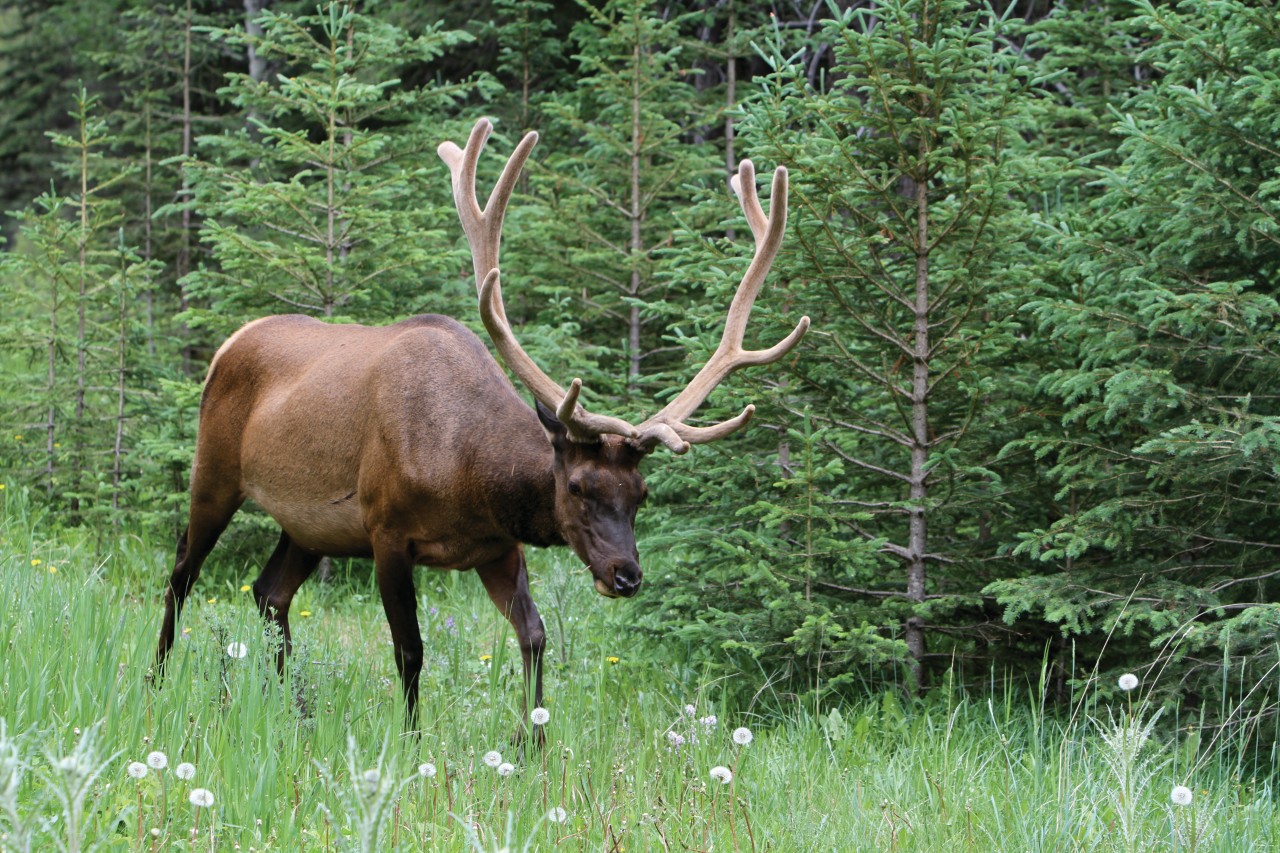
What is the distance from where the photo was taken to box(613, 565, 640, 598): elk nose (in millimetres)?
4453

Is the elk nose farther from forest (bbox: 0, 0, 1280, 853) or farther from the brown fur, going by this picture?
forest (bbox: 0, 0, 1280, 853)

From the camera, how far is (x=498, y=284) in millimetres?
5242

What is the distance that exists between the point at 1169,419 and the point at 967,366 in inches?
31.7

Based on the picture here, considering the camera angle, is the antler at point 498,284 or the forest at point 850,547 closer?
the forest at point 850,547

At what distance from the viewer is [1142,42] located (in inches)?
349

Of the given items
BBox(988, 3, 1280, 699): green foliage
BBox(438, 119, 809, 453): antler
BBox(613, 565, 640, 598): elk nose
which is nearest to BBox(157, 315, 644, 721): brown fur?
BBox(613, 565, 640, 598): elk nose

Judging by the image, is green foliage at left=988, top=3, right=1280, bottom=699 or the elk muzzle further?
green foliage at left=988, top=3, right=1280, bottom=699

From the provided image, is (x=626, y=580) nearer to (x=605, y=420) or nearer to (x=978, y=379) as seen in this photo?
(x=605, y=420)

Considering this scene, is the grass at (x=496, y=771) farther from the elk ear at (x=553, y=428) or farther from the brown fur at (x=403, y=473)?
the elk ear at (x=553, y=428)

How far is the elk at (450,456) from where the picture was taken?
4707 mm

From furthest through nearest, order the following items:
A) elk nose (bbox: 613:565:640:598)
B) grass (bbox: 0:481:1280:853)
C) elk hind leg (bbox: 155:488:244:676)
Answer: elk hind leg (bbox: 155:488:244:676)
elk nose (bbox: 613:565:640:598)
grass (bbox: 0:481:1280:853)

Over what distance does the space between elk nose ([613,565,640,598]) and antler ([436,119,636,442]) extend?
49cm

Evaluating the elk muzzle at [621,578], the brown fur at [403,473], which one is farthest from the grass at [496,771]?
the brown fur at [403,473]

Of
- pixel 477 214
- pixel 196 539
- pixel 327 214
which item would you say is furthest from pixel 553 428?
pixel 327 214
